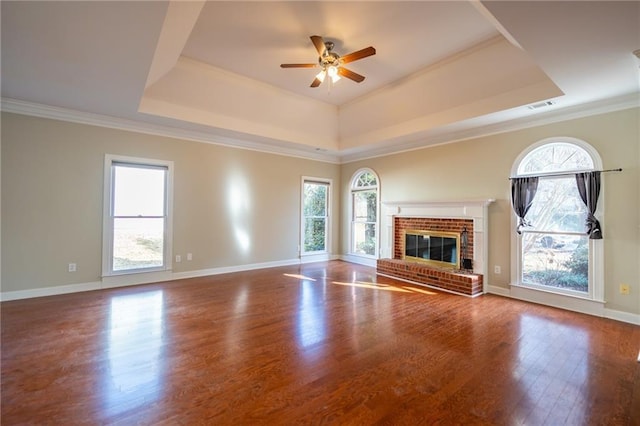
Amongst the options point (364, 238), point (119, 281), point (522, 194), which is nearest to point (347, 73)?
point (522, 194)

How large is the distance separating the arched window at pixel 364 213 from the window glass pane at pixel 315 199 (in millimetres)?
748

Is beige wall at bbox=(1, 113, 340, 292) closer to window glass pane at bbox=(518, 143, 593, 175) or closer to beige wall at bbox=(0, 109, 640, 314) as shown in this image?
beige wall at bbox=(0, 109, 640, 314)

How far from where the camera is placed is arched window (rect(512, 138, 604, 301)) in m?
3.74

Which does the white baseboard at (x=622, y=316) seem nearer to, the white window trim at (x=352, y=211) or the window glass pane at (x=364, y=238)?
the white window trim at (x=352, y=211)

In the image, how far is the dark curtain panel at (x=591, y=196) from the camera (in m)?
3.61

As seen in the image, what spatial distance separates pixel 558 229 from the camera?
4008mm

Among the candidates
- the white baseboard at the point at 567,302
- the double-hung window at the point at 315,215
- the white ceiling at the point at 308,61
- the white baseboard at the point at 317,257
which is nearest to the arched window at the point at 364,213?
the white baseboard at the point at 317,257

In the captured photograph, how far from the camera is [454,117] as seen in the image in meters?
4.49

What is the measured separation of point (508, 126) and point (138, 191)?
6.17 meters

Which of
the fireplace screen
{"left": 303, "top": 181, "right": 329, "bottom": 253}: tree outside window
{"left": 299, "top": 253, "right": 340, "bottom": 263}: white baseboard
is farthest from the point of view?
{"left": 303, "top": 181, "right": 329, "bottom": 253}: tree outside window

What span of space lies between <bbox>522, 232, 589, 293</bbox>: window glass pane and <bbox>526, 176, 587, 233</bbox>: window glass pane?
5.3 inches

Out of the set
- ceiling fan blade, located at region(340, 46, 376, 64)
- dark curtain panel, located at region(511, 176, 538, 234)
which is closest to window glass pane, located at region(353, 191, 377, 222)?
dark curtain panel, located at region(511, 176, 538, 234)

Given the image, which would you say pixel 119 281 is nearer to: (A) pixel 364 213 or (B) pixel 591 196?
(A) pixel 364 213

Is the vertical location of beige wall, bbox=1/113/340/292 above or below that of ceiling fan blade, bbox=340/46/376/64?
below
